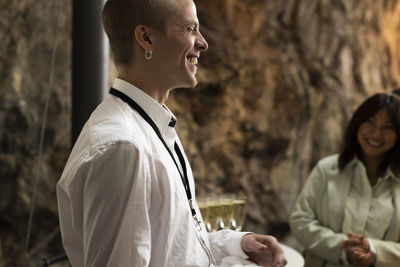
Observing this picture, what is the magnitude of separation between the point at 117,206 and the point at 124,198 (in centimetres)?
2

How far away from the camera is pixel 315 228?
7.14ft

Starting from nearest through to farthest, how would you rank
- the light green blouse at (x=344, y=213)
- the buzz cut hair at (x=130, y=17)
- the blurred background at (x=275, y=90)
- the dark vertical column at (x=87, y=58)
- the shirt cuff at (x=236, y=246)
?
the buzz cut hair at (x=130, y=17) → the shirt cuff at (x=236, y=246) → the dark vertical column at (x=87, y=58) → the light green blouse at (x=344, y=213) → the blurred background at (x=275, y=90)

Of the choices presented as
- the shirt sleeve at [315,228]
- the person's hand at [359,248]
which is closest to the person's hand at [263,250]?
the person's hand at [359,248]

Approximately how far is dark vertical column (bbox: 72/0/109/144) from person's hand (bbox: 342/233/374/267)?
1.29 m

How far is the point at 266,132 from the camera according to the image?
416 cm

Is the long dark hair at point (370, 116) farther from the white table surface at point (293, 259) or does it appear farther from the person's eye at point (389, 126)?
the white table surface at point (293, 259)

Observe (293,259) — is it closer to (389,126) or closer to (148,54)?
(389,126)

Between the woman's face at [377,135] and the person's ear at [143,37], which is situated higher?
the person's ear at [143,37]

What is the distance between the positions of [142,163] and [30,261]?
2.68m

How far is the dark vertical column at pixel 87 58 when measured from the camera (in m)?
1.83

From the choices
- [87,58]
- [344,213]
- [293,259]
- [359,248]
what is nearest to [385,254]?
[359,248]

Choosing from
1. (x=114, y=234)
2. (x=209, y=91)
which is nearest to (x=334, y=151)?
(x=209, y=91)

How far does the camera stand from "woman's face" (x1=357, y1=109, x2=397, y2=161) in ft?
7.03

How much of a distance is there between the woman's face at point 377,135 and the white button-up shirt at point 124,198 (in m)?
1.43
